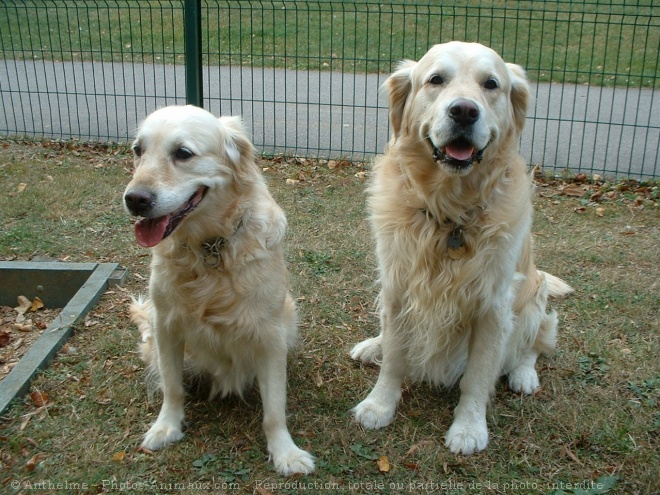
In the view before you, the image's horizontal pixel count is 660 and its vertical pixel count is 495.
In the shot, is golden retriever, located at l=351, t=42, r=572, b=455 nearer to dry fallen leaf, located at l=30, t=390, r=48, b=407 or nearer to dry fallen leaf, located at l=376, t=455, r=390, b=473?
dry fallen leaf, located at l=376, t=455, r=390, b=473

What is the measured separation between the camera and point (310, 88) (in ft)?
29.2

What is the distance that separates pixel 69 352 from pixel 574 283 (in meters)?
3.09

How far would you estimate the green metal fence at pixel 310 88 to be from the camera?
653cm

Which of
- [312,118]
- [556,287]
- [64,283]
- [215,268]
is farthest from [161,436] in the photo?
[312,118]

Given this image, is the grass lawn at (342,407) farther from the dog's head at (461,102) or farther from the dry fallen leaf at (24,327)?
the dog's head at (461,102)

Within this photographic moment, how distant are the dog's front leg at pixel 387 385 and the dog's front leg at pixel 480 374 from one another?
0.29 meters

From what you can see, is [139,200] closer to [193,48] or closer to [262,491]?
[262,491]

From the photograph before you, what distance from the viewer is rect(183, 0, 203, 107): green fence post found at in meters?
5.65

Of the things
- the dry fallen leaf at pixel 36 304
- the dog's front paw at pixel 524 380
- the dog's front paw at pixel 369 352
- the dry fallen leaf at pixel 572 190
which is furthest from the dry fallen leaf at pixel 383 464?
the dry fallen leaf at pixel 572 190

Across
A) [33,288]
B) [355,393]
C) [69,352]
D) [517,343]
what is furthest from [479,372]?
[33,288]

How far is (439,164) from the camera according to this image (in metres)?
2.65

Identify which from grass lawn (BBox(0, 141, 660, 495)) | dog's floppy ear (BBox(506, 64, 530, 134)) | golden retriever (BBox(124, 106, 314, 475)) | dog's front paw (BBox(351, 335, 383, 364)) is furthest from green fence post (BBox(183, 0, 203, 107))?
dog's floppy ear (BBox(506, 64, 530, 134))

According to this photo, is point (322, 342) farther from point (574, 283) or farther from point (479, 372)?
point (574, 283)

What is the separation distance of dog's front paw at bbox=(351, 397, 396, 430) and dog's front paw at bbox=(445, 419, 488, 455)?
0.92ft
